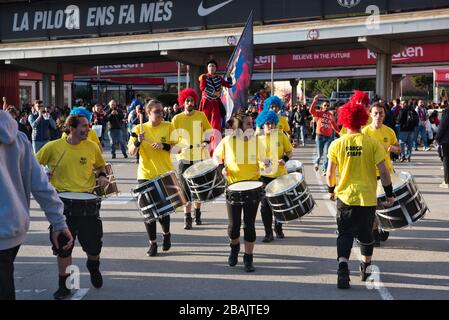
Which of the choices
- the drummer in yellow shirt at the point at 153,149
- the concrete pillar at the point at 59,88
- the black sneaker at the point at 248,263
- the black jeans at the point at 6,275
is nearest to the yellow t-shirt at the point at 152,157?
the drummer in yellow shirt at the point at 153,149

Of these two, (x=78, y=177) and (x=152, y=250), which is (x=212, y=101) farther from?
(x=78, y=177)

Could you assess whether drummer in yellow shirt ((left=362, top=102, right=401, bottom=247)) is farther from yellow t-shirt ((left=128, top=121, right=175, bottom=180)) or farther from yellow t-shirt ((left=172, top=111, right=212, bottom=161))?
yellow t-shirt ((left=128, top=121, right=175, bottom=180))

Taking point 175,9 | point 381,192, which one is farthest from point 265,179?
point 175,9

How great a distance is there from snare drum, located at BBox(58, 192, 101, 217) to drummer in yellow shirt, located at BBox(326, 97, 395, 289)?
238 centimetres

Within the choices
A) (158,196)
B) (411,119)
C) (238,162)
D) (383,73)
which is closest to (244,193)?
(238,162)

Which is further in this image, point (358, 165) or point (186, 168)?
point (186, 168)

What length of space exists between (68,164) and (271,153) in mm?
2814

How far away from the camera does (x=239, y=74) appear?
11.7 metres

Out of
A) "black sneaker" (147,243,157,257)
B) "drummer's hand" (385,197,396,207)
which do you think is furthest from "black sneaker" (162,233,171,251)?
"drummer's hand" (385,197,396,207)

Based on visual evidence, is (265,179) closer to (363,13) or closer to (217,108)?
(217,108)

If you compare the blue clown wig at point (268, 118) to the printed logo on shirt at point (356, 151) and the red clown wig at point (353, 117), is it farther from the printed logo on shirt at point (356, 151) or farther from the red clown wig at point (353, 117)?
the printed logo on shirt at point (356, 151)

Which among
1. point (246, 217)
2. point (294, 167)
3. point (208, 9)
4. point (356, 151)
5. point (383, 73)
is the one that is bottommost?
point (246, 217)

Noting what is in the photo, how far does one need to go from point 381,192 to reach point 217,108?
13.4 ft
